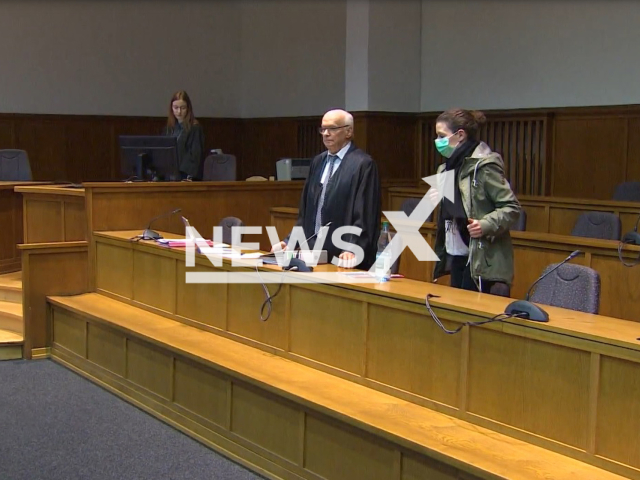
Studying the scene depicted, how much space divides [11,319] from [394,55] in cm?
540

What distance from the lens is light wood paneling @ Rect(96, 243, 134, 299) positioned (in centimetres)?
590

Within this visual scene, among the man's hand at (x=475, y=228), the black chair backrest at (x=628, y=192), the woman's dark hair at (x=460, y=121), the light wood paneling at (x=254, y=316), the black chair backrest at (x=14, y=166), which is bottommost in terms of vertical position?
the light wood paneling at (x=254, y=316)

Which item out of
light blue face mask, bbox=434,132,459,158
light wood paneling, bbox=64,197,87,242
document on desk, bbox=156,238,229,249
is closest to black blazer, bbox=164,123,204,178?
light wood paneling, bbox=64,197,87,242

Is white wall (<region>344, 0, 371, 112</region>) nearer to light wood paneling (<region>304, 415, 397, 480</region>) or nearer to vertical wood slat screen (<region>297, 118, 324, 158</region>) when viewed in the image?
vertical wood slat screen (<region>297, 118, 324, 158</region>)

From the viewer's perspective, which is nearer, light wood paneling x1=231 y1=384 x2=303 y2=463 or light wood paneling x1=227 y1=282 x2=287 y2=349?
light wood paneling x1=231 y1=384 x2=303 y2=463

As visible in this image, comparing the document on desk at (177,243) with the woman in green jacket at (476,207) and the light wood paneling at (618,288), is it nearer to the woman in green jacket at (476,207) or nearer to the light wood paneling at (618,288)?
the woman in green jacket at (476,207)

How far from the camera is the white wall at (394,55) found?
9.80 m

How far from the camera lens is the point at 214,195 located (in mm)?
7098

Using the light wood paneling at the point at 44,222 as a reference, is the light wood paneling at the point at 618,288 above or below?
below

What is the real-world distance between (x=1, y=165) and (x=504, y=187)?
6.01 meters

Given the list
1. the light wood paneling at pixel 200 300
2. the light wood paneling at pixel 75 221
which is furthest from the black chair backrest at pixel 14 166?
the light wood paneling at pixel 200 300

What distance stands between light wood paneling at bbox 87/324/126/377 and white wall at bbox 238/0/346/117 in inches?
250

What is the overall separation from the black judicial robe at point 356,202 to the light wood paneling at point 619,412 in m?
1.82

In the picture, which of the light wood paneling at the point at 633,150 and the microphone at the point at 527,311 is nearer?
the microphone at the point at 527,311
